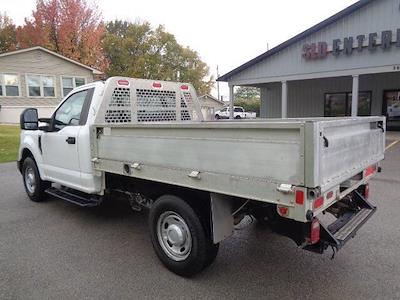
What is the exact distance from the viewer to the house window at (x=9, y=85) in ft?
88.6

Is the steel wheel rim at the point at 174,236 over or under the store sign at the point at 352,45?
under

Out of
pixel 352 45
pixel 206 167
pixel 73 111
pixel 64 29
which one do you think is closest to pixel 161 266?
pixel 206 167

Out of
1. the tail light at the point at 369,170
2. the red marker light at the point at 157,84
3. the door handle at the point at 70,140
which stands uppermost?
the red marker light at the point at 157,84

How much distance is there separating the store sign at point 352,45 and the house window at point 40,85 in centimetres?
2139

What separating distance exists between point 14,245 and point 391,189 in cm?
677

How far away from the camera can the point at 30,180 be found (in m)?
6.70

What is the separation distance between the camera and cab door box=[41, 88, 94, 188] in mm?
4959

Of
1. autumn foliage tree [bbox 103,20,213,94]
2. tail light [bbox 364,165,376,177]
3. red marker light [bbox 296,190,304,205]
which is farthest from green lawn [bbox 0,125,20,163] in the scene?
autumn foliage tree [bbox 103,20,213,94]

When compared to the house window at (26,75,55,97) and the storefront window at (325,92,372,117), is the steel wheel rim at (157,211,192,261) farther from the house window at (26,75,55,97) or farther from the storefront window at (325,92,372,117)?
the house window at (26,75,55,97)

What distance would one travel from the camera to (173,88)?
19.4ft

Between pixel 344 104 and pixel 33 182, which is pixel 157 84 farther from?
pixel 344 104

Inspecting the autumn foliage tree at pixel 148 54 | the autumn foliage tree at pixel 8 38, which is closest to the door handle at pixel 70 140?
the autumn foliage tree at pixel 148 54

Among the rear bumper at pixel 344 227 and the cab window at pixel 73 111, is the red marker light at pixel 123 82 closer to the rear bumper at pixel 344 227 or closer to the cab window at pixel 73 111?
the cab window at pixel 73 111

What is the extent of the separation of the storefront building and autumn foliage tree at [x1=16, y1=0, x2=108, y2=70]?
22313 millimetres
